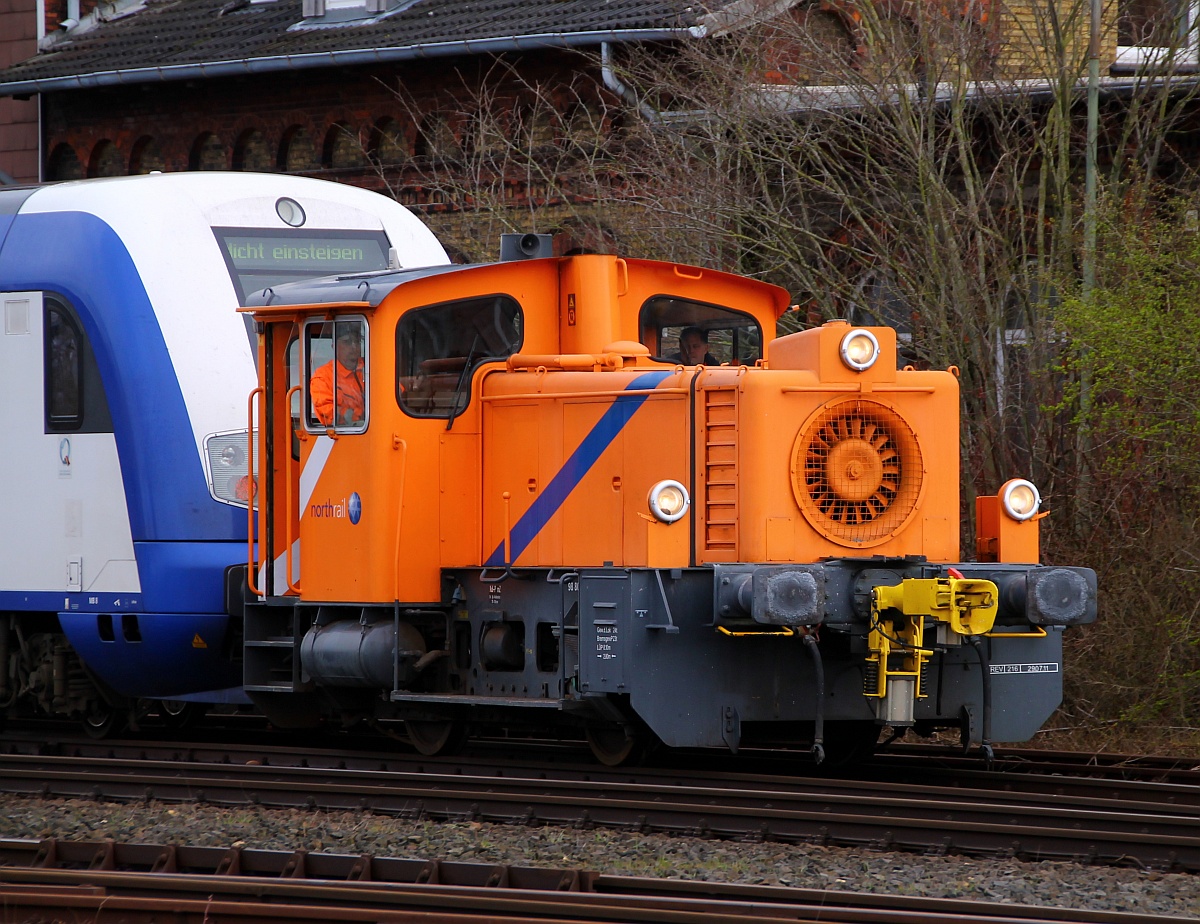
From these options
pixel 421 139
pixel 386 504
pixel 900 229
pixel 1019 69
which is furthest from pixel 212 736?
pixel 421 139

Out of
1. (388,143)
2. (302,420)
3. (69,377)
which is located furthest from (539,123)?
(302,420)

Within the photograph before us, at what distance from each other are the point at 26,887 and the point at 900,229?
1006cm

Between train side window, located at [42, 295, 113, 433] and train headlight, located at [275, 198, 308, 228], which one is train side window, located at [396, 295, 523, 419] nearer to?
train side window, located at [42, 295, 113, 433]

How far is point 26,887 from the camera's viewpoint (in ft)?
21.5

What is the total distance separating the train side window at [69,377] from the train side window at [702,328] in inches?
138

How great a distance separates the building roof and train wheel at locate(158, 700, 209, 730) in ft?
25.2

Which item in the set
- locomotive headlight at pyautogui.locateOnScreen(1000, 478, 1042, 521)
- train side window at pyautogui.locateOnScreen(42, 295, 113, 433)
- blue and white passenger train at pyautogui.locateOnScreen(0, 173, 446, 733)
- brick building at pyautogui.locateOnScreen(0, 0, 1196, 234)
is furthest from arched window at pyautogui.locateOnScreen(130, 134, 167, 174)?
locomotive headlight at pyautogui.locateOnScreen(1000, 478, 1042, 521)

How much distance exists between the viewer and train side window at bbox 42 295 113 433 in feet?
36.5

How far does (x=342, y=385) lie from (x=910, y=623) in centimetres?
342

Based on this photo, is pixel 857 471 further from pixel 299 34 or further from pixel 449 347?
pixel 299 34

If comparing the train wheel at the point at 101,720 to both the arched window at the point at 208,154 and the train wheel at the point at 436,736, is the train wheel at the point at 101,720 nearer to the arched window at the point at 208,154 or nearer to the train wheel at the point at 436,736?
the train wheel at the point at 436,736

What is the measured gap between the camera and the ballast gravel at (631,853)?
676cm

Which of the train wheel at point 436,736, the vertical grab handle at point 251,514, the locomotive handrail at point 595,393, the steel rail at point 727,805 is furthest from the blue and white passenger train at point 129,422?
the locomotive handrail at point 595,393

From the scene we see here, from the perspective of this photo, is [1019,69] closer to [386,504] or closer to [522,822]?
[386,504]
